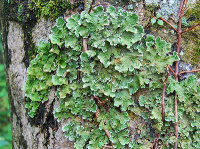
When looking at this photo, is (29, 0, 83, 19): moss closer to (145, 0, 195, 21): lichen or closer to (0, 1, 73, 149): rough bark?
(0, 1, 73, 149): rough bark

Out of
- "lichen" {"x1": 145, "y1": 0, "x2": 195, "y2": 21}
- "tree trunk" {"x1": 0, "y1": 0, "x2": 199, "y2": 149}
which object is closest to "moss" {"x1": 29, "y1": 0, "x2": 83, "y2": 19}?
"tree trunk" {"x1": 0, "y1": 0, "x2": 199, "y2": 149}

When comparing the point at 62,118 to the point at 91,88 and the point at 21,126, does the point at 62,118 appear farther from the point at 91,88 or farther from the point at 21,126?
the point at 21,126

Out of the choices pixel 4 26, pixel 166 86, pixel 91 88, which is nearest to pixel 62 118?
pixel 91 88

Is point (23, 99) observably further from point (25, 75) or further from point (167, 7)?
point (167, 7)

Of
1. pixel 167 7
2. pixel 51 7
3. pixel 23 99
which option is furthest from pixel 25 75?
pixel 167 7

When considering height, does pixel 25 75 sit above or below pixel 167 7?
below

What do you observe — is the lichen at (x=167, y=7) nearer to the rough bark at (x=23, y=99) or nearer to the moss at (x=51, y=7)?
the moss at (x=51, y=7)

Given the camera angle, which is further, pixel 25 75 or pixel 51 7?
pixel 25 75
